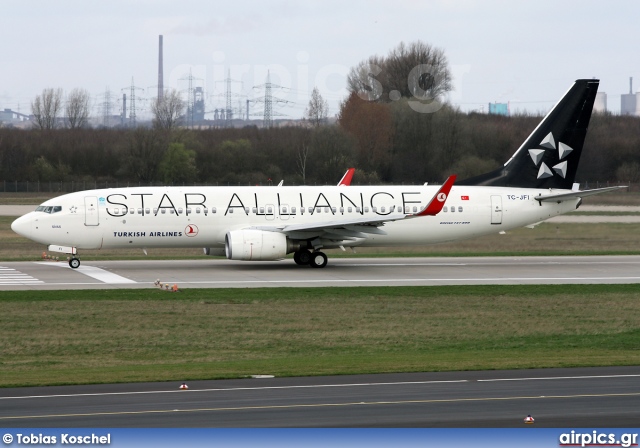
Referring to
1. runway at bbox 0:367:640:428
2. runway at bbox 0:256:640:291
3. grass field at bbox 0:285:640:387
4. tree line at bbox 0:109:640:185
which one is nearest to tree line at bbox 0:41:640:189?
tree line at bbox 0:109:640:185

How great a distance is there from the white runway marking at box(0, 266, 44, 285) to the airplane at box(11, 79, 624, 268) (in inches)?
65.3

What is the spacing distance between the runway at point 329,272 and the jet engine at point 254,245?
794 millimetres

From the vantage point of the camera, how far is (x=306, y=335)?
25578 mm

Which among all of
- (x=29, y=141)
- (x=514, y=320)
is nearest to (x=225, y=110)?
(x=29, y=141)

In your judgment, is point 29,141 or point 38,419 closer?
point 38,419

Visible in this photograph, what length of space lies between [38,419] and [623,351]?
14.1m

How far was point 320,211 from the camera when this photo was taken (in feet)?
131

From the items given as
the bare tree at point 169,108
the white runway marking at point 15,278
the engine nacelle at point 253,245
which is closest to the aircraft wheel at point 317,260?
the engine nacelle at point 253,245

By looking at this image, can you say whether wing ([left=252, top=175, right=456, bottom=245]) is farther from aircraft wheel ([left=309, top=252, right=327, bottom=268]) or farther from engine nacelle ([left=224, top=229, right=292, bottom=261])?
aircraft wheel ([left=309, top=252, right=327, bottom=268])

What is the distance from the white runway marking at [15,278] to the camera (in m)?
34.9

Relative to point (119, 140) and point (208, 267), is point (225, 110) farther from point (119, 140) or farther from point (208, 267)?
point (208, 267)

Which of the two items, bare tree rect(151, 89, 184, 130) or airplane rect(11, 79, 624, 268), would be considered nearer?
airplane rect(11, 79, 624, 268)

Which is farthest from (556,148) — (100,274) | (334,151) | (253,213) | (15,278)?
(334,151)

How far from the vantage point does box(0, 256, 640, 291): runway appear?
35344mm
